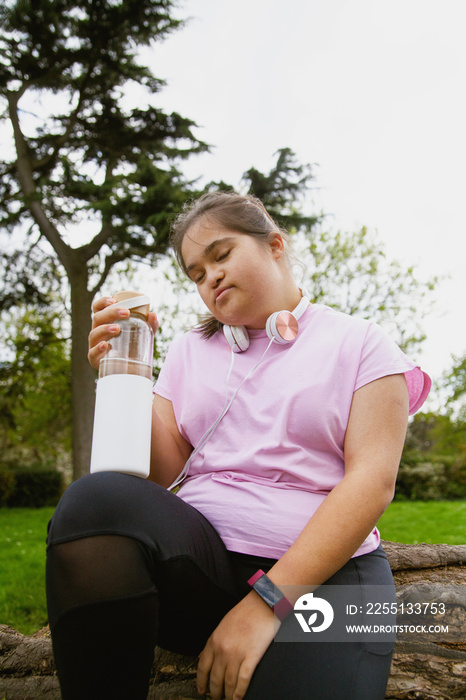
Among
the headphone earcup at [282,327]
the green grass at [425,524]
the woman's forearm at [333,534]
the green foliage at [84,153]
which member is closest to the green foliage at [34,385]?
the green foliage at [84,153]

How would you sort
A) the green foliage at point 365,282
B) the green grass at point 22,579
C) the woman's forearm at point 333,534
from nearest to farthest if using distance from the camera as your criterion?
the woman's forearm at point 333,534, the green grass at point 22,579, the green foliage at point 365,282

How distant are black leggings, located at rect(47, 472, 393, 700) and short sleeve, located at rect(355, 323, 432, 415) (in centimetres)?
65

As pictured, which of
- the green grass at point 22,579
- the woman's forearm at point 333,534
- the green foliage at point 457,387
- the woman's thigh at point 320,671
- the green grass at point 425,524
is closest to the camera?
the woman's thigh at point 320,671

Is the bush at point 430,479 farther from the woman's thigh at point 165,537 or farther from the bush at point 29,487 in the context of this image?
the woman's thigh at point 165,537

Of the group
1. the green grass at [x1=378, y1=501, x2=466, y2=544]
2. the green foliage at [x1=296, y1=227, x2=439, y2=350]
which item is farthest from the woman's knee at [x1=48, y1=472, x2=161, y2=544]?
the green foliage at [x1=296, y1=227, x2=439, y2=350]

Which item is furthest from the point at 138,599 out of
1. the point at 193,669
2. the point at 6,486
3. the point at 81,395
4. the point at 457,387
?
the point at 457,387

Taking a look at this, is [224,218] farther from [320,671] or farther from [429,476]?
[429,476]

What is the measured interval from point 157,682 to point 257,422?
894mm

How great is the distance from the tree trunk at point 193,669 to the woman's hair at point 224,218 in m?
1.13

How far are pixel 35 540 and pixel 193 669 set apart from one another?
24.7ft

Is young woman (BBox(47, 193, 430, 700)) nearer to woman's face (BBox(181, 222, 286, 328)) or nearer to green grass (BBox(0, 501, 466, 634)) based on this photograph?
woman's face (BBox(181, 222, 286, 328))

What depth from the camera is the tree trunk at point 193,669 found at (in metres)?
1.58

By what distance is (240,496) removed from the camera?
1.43m

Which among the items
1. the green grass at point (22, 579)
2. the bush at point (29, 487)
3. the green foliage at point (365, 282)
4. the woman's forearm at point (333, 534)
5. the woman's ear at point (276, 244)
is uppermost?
the green foliage at point (365, 282)
